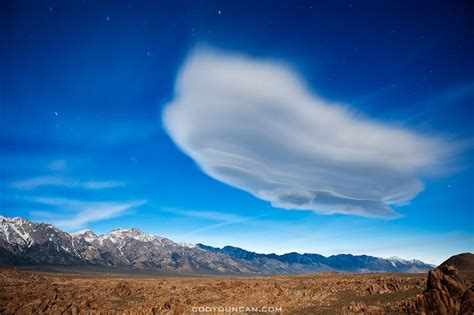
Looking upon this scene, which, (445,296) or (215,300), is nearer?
(445,296)

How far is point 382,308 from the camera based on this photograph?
180 ft

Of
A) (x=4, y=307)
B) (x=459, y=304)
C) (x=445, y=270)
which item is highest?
(x=445, y=270)

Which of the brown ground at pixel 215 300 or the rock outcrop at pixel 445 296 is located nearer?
the rock outcrop at pixel 445 296

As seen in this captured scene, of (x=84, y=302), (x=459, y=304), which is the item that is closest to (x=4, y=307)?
(x=84, y=302)

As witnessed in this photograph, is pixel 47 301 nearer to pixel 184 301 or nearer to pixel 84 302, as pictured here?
pixel 84 302

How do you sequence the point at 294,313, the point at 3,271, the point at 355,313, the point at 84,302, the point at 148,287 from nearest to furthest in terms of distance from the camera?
the point at 355,313 < the point at 294,313 < the point at 84,302 < the point at 148,287 < the point at 3,271

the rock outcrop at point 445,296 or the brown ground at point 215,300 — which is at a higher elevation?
the rock outcrop at point 445,296

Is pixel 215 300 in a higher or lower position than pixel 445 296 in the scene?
lower

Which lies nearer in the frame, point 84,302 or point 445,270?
point 445,270

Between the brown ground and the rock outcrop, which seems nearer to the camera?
the rock outcrop

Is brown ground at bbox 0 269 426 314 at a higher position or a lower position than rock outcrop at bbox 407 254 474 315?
lower

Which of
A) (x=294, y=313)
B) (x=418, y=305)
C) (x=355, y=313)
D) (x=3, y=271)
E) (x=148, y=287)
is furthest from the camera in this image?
(x=3, y=271)

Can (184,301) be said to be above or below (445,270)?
below

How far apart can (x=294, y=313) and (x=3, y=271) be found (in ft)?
396
